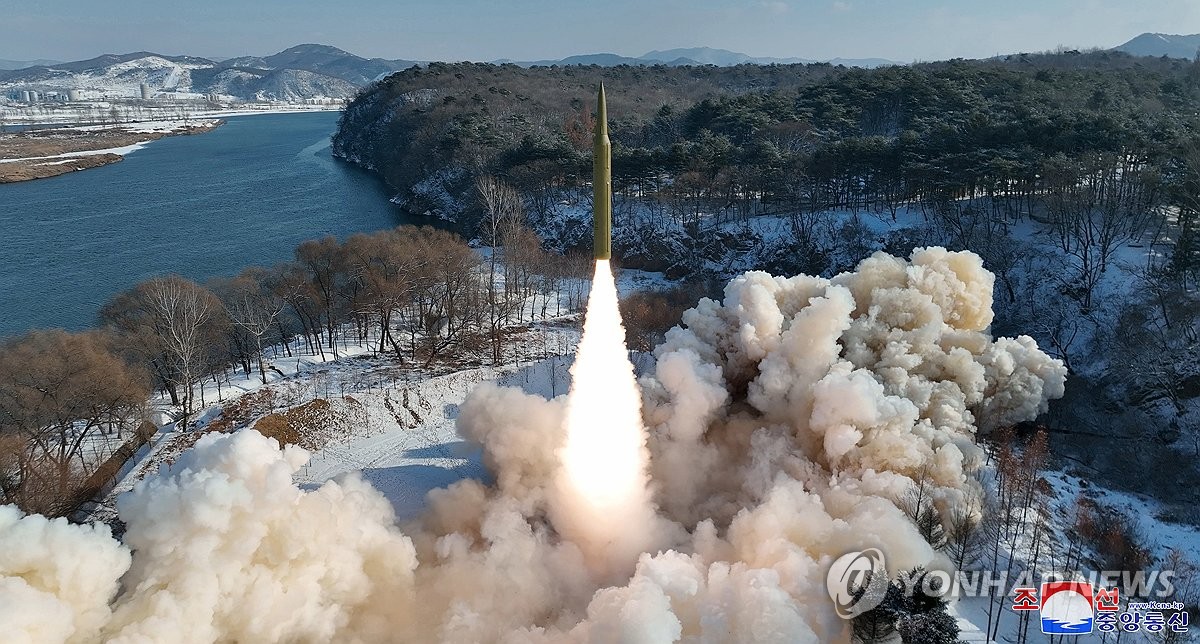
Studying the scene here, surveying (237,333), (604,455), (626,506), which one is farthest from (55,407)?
(626,506)

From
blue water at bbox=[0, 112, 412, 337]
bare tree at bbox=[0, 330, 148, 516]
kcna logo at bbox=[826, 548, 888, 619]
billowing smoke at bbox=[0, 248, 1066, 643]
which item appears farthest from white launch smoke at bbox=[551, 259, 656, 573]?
blue water at bbox=[0, 112, 412, 337]

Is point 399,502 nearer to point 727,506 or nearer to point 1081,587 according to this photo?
point 727,506

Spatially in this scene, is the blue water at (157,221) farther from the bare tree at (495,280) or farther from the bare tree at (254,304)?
the bare tree at (495,280)

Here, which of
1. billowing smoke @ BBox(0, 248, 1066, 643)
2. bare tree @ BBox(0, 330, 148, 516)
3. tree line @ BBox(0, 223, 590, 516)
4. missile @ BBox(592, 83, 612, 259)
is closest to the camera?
billowing smoke @ BBox(0, 248, 1066, 643)

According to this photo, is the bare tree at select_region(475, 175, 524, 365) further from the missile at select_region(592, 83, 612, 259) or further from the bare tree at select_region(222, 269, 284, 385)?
the missile at select_region(592, 83, 612, 259)

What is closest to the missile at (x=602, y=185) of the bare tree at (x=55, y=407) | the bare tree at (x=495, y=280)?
the bare tree at (x=55, y=407)

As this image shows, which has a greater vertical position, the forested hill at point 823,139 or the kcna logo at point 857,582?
the forested hill at point 823,139
